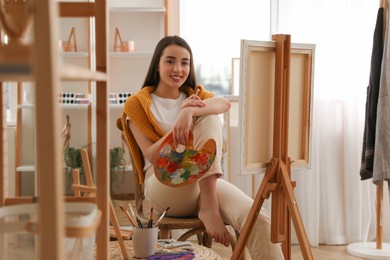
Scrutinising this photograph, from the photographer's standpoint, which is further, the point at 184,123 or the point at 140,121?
the point at 140,121

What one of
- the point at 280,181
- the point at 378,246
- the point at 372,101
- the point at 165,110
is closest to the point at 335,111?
the point at 372,101

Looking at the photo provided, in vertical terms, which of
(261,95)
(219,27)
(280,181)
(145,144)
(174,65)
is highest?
(219,27)

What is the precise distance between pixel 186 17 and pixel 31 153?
1.35 m

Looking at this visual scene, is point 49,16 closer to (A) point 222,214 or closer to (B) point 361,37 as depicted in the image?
(A) point 222,214

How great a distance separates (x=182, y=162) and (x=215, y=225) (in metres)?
0.30

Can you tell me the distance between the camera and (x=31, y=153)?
416 centimetres

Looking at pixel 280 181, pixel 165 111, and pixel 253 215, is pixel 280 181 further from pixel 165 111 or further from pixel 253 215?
pixel 165 111

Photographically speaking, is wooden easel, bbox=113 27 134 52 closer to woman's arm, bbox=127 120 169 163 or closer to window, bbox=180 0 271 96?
window, bbox=180 0 271 96

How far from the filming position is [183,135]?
8.53ft

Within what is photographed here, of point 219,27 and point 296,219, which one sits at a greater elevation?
point 219,27

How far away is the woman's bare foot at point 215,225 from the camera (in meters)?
2.54

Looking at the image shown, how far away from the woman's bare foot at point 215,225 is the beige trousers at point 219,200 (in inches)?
2.1

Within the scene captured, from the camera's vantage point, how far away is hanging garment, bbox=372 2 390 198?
11.5 feet

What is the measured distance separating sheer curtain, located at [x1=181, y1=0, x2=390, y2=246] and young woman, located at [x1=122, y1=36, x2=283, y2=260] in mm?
1174
